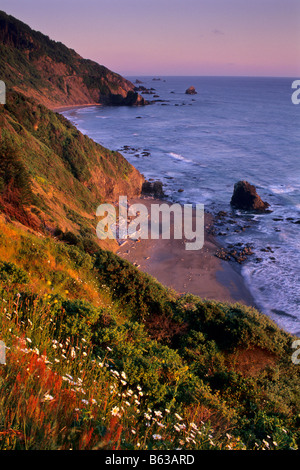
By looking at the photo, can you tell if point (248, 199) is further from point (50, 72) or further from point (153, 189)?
point (50, 72)

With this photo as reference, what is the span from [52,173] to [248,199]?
70.5ft

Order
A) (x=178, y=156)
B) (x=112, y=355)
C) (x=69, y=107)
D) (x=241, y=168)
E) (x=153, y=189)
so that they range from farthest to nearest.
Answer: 1. (x=69, y=107)
2. (x=178, y=156)
3. (x=241, y=168)
4. (x=153, y=189)
5. (x=112, y=355)

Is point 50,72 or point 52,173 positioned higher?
point 50,72

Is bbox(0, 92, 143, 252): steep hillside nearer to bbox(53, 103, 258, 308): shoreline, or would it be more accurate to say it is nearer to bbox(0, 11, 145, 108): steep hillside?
bbox(53, 103, 258, 308): shoreline

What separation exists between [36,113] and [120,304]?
2231cm

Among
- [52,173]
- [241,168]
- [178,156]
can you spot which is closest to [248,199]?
[241,168]

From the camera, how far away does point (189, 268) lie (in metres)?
22.2

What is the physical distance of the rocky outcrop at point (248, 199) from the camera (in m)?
34.0

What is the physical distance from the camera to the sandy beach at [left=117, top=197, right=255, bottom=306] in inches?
784

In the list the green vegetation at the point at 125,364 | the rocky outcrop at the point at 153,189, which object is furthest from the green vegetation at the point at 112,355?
the rocky outcrop at the point at 153,189

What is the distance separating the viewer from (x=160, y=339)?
7.96 m

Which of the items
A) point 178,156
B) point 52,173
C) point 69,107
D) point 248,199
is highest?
point 69,107

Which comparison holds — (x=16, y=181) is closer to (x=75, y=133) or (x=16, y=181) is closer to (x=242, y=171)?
(x=75, y=133)

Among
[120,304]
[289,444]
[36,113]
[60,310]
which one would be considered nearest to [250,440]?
[289,444]
